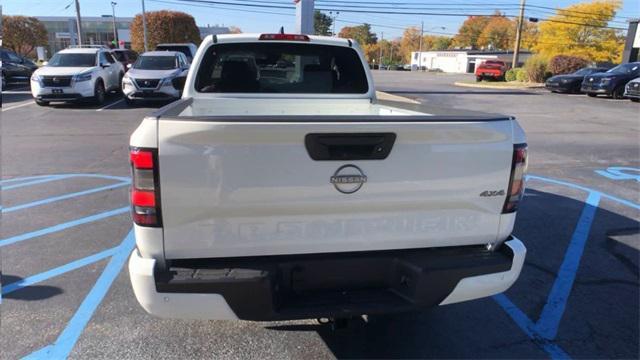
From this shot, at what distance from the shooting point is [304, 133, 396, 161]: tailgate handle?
2.33 metres

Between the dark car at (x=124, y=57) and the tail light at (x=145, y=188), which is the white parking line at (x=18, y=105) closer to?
the dark car at (x=124, y=57)

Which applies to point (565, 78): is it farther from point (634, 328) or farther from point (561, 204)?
point (634, 328)

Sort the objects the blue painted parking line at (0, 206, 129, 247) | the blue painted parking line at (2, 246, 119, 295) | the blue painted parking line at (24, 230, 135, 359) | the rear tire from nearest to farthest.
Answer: the blue painted parking line at (24, 230, 135, 359)
the blue painted parking line at (2, 246, 119, 295)
the blue painted parking line at (0, 206, 129, 247)
the rear tire

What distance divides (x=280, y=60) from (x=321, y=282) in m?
3.22

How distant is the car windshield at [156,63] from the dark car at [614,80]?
798 inches

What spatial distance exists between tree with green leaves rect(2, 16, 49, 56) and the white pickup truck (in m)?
73.8

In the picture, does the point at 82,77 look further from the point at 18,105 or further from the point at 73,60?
the point at 18,105

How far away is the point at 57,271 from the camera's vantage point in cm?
411

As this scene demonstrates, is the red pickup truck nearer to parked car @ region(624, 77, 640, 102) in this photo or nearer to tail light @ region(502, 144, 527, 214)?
parked car @ region(624, 77, 640, 102)

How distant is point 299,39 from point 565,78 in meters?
26.9

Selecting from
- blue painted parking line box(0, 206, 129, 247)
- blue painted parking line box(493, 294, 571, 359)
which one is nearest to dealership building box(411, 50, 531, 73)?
blue painted parking line box(0, 206, 129, 247)

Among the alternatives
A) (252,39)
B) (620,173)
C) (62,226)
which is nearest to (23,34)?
(62,226)

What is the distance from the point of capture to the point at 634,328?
11.3 ft

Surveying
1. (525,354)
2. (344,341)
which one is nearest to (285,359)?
(344,341)
